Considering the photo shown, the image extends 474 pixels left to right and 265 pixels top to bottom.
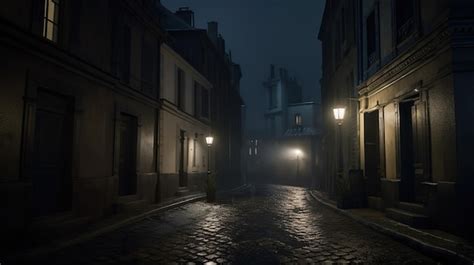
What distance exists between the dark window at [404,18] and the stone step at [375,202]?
513cm

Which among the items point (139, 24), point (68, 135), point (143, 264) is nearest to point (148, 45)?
point (139, 24)

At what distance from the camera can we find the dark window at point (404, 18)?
34.7 feet

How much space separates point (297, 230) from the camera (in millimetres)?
8922

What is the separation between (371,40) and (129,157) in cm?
1021

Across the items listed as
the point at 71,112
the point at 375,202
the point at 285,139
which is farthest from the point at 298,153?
the point at 71,112

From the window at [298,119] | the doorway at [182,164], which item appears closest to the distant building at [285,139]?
the window at [298,119]

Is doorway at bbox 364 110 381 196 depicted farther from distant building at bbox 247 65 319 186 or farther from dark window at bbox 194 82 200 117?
distant building at bbox 247 65 319 186

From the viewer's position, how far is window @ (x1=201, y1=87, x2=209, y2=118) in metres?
24.9

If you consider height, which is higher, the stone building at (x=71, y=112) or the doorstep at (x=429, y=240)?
the stone building at (x=71, y=112)

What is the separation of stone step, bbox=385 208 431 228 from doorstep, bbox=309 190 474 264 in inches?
5.7

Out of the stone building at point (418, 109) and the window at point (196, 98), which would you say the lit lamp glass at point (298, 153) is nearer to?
the window at point (196, 98)

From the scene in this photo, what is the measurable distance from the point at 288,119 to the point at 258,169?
757 centimetres

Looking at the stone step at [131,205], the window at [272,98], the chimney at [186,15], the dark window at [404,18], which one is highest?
the chimney at [186,15]

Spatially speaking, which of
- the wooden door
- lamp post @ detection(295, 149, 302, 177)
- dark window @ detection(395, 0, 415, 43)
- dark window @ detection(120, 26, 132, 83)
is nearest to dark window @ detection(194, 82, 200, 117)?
dark window @ detection(120, 26, 132, 83)
